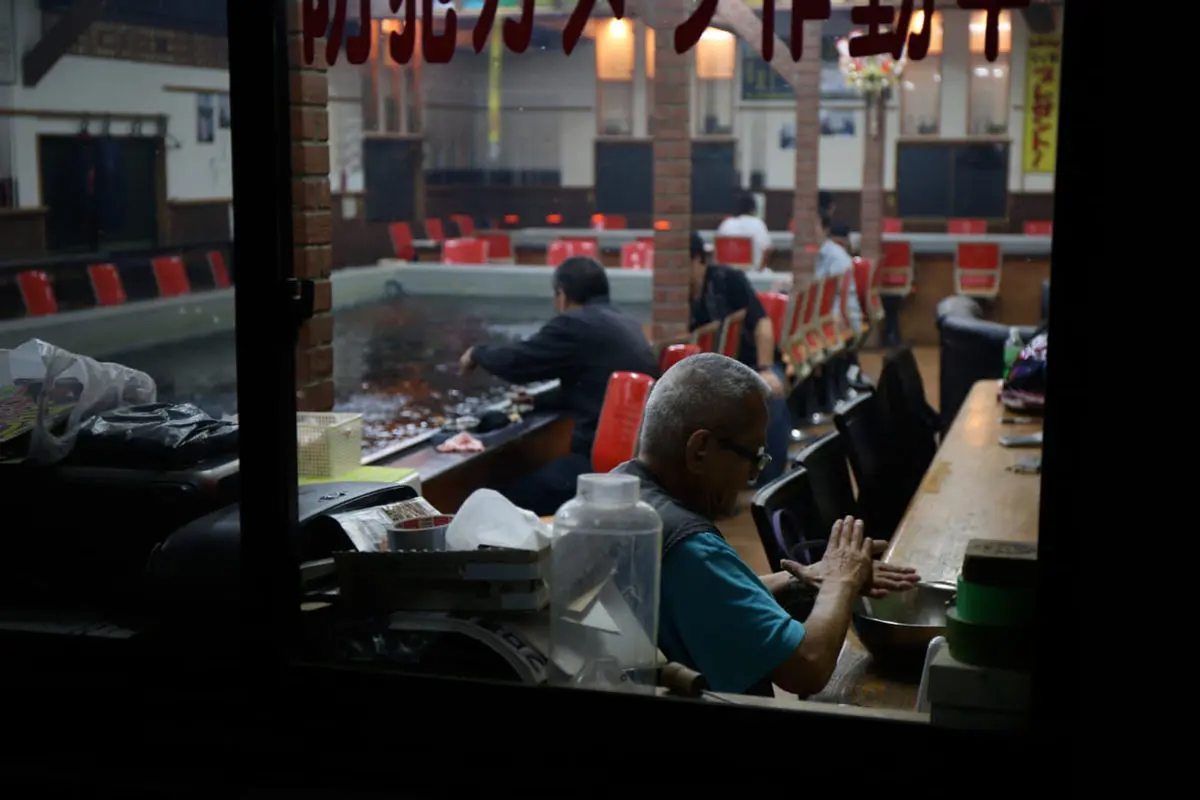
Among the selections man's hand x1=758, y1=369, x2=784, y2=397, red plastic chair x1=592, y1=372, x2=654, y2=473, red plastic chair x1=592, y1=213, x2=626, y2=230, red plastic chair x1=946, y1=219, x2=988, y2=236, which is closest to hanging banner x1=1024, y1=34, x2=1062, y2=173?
red plastic chair x1=946, y1=219, x2=988, y2=236

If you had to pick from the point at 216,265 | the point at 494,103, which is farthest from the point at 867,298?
the point at 494,103

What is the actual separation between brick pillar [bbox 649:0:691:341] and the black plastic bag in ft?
14.2

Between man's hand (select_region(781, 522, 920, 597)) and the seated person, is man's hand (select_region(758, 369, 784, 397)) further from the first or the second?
man's hand (select_region(781, 522, 920, 597))

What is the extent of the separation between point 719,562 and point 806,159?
8.62 m

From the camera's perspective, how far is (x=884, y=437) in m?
4.83

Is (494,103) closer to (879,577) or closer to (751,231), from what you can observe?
(751,231)

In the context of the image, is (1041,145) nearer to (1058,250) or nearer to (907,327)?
(907,327)

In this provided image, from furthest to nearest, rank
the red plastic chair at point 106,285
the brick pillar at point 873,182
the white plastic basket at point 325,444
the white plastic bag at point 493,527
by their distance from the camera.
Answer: the brick pillar at point 873,182, the red plastic chair at point 106,285, the white plastic basket at point 325,444, the white plastic bag at point 493,527

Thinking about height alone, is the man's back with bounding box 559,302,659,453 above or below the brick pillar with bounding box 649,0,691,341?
below

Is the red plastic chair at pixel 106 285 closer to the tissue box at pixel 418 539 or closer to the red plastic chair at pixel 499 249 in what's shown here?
the red plastic chair at pixel 499 249

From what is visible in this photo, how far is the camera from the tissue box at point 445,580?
210cm

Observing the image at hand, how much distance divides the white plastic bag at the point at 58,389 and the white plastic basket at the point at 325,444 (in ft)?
1.73

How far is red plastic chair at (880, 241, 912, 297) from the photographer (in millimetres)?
Answer: 13586

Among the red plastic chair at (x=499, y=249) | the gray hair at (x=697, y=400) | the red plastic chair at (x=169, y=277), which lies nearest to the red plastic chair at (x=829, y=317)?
the red plastic chair at (x=169, y=277)
